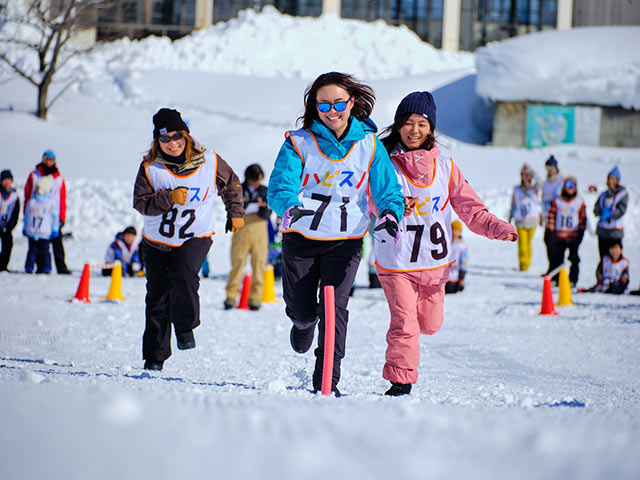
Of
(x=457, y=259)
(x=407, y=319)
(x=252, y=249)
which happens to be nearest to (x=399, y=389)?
(x=407, y=319)

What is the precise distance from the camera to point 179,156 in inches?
207

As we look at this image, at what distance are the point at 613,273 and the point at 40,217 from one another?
8.23 meters

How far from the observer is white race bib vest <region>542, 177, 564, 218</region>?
1267 centimetres

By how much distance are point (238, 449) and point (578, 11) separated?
5450cm

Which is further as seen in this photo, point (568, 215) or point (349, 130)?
point (568, 215)

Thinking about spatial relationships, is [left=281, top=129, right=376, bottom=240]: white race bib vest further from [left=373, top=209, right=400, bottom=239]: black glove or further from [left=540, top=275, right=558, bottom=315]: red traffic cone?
[left=540, top=275, right=558, bottom=315]: red traffic cone

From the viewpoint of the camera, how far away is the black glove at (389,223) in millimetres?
4113

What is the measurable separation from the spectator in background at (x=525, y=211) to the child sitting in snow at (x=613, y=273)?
2.37m

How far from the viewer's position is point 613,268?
423 inches

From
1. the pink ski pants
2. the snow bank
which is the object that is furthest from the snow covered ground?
the snow bank

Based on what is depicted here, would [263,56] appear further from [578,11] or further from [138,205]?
[138,205]

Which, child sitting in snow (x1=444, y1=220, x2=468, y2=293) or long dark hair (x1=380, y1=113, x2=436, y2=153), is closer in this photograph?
long dark hair (x1=380, y1=113, x2=436, y2=153)

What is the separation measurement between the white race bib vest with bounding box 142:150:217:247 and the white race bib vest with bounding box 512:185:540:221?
9043mm

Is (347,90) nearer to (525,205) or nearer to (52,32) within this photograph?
(525,205)
